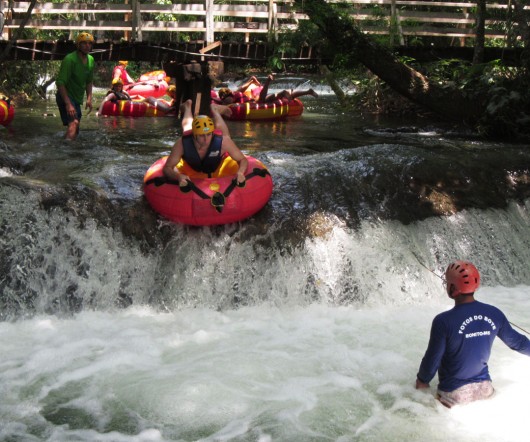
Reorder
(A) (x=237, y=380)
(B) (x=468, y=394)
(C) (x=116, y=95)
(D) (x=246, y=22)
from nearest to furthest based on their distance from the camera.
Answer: (B) (x=468, y=394) → (A) (x=237, y=380) → (C) (x=116, y=95) → (D) (x=246, y=22)

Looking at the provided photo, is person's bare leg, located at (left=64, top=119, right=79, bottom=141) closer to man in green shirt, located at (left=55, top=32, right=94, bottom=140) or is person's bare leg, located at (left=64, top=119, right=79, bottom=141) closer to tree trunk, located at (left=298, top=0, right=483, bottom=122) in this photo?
man in green shirt, located at (left=55, top=32, right=94, bottom=140)

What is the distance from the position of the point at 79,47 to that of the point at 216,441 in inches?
244

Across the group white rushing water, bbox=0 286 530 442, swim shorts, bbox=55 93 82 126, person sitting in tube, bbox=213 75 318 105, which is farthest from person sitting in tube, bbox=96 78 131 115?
white rushing water, bbox=0 286 530 442

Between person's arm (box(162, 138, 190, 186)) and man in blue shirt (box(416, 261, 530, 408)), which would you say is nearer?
man in blue shirt (box(416, 261, 530, 408))

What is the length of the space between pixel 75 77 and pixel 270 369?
5423mm

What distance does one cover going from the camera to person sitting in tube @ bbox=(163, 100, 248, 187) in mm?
6555

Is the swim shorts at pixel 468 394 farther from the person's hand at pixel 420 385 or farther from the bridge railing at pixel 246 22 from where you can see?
the bridge railing at pixel 246 22

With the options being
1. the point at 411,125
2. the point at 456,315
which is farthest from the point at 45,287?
the point at 411,125

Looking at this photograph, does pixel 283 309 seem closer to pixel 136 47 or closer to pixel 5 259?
pixel 5 259

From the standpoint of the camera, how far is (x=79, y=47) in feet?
29.5

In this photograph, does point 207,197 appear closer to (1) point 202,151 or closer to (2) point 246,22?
(1) point 202,151

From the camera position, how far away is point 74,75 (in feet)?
29.7

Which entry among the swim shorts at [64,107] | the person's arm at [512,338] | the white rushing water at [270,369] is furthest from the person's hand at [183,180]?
the swim shorts at [64,107]

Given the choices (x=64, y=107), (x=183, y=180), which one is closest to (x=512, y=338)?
(x=183, y=180)
